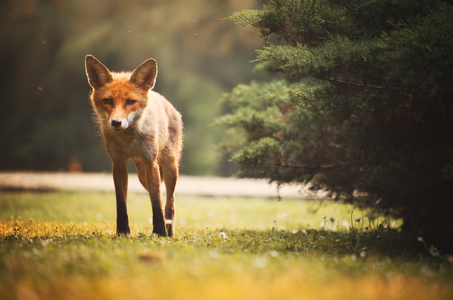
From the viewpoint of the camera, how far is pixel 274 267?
3.27m

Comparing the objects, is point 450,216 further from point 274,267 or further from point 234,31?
point 234,31

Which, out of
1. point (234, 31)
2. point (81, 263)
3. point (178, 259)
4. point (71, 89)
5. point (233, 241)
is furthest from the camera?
point (234, 31)

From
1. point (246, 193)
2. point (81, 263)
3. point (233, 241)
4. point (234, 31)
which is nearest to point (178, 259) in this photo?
point (81, 263)

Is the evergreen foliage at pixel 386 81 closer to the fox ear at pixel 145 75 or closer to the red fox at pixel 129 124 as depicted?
the fox ear at pixel 145 75

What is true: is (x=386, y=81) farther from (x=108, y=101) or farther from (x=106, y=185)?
(x=106, y=185)

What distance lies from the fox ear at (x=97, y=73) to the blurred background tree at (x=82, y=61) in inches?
510

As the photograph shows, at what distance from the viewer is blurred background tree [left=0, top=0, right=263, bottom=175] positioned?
18250 millimetres

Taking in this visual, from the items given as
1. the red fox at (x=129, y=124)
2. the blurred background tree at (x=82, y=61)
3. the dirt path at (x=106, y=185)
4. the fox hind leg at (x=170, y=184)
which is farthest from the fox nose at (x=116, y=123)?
the blurred background tree at (x=82, y=61)

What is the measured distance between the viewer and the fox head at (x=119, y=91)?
4.80 metres

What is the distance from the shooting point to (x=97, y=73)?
5.00 meters

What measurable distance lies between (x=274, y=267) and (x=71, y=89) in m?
18.3

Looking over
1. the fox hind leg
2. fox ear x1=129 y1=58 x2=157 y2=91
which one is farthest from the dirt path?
fox ear x1=129 y1=58 x2=157 y2=91

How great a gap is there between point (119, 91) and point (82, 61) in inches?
586

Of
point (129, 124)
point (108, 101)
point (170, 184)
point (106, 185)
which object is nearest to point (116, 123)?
point (129, 124)
